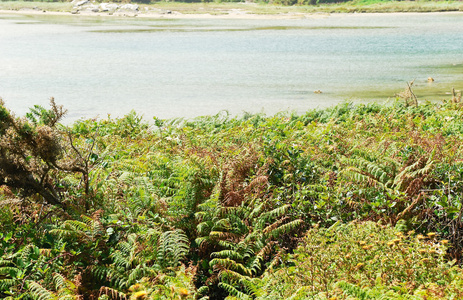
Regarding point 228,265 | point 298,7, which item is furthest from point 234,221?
point 298,7

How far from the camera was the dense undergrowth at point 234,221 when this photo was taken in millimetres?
4148

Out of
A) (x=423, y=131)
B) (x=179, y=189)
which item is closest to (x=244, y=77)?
(x=423, y=131)

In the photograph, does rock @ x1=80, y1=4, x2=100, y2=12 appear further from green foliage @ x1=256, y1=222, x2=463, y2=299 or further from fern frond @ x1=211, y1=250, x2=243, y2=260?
green foliage @ x1=256, y1=222, x2=463, y2=299

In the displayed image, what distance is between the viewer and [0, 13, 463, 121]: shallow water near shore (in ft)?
57.8

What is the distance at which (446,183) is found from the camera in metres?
5.61

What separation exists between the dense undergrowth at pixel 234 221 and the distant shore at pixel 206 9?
66091 millimetres

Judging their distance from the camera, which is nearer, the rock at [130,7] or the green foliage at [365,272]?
the green foliage at [365,272]

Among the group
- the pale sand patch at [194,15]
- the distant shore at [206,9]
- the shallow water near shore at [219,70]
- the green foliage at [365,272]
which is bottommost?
the shallow water near shore at [219,70]

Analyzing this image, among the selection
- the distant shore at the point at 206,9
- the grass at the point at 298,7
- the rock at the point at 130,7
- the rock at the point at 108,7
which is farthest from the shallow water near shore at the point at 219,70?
the rock at the point at 108,7

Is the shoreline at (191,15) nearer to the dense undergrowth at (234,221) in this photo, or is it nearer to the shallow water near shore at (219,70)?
the shallow water near shore at (219,70)

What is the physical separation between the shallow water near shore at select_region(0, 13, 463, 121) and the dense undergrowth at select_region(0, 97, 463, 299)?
24.1 ft

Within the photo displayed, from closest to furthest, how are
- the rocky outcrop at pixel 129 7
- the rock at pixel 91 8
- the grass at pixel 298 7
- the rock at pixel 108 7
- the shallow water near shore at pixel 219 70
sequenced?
the shallow water near shore at pixel 219 70 < the grass at pixel 298 7 < the rocky outcrop at pixel 129 7 < the rock at pixel 108 7 < the rock at pixel 91 8

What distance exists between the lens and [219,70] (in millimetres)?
24766

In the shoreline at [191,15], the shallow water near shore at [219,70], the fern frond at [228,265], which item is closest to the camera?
the fern frond at [228,265]
